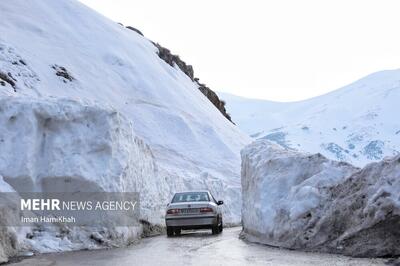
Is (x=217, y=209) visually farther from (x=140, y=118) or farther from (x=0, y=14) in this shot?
(x=0, y=14)

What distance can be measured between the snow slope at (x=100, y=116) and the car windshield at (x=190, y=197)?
1.25m

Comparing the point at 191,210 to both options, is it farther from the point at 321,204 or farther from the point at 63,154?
the point at 321,204

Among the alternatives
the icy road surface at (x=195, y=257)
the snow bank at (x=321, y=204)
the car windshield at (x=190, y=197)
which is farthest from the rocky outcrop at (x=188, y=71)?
the icy road surface at (x=195, y=257)

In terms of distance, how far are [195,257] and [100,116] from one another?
6.89 meters

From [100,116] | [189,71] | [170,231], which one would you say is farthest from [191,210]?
[189,71]

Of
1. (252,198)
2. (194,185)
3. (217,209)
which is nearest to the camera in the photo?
(252,198)

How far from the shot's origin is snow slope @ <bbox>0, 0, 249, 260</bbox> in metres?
16.2

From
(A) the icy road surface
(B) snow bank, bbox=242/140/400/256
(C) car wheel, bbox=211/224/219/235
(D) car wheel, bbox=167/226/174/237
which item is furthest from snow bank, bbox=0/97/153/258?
(B) snow bank, bbox=242/140/400/256

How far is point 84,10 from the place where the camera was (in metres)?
64.6

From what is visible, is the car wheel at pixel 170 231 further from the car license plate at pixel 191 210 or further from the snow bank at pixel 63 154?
the snow bank at pixel 63 154

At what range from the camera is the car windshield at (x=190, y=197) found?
1989cm

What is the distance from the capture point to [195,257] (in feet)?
39.4

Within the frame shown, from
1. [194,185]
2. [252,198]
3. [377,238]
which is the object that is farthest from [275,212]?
[194,185]

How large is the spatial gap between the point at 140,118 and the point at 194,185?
16.4m
